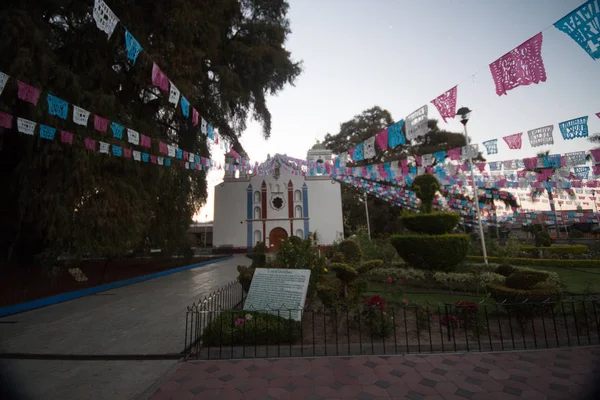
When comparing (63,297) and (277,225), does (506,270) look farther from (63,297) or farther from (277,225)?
(277,225)

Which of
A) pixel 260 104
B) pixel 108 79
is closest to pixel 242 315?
pixel 108 79

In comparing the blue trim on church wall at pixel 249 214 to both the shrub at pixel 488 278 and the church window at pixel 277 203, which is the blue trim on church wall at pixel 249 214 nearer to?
the church window at pixel 277 203

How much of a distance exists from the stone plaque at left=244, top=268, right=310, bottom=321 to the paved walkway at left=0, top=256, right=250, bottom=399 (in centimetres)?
161

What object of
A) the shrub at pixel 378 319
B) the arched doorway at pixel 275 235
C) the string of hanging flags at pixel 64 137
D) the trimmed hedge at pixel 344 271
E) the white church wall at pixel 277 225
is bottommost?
the shrub at pixel 378 319

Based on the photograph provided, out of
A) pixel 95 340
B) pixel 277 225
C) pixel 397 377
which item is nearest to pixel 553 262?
pixel 397 377

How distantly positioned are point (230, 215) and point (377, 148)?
678 inches

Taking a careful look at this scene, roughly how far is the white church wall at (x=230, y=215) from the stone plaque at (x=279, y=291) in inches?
897

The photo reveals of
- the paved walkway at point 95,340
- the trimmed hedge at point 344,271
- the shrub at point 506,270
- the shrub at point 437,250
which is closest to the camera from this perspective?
the paved walkway at point 95,340

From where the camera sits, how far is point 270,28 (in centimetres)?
1609

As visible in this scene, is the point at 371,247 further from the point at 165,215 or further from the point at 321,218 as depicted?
the point at 321,218

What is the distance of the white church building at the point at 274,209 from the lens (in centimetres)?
2872

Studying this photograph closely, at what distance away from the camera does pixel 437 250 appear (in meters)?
9.59

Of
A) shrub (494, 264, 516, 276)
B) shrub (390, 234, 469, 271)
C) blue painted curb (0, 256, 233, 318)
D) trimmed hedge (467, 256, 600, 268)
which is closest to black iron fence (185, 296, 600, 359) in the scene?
shrub (494, 264, 516, 276)

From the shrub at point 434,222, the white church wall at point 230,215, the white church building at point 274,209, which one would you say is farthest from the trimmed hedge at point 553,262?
the white church wall at point 230,215
